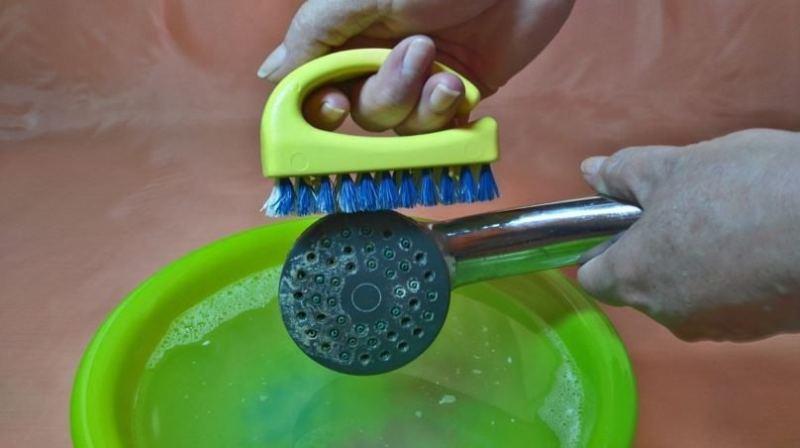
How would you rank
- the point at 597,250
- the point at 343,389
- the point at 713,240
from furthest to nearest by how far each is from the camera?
1. the point at 343,389
2. the point at 597,250
3. the point at 713,240

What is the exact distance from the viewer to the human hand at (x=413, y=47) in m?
0.53

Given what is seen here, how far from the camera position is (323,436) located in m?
0.65

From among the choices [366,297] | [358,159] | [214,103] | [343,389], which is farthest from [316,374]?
[214,103]

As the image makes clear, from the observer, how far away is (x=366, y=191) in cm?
53

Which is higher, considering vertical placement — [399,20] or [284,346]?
[399,20]

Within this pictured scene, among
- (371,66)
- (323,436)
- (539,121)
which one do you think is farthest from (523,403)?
(539,121)

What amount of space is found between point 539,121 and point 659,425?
509 mm

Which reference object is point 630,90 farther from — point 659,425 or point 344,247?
point 344,247

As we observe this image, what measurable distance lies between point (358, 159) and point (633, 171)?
200 millimetres

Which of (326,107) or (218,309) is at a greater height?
(326,107)

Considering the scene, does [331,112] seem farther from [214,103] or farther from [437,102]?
[214,103]

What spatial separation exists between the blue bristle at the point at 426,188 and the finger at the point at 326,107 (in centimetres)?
7

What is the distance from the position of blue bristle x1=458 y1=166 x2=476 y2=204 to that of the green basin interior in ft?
0.61

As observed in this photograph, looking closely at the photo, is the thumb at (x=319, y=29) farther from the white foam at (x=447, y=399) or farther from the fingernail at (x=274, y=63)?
the white foam at (x=447, y=399)
